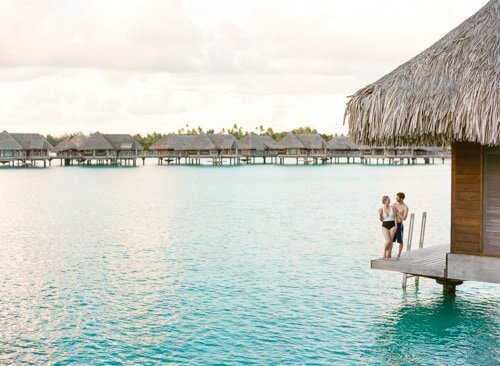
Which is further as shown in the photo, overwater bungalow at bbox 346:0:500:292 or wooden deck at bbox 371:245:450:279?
wooden deck at bbox 371:245:450:279

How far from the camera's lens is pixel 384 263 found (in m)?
10.6

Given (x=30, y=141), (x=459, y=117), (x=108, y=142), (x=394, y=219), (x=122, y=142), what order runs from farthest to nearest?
(x=122, y=142) → (x=108, y=142) → (x=30, y=141) → (x=394, y=219) → (x=459, y=117)

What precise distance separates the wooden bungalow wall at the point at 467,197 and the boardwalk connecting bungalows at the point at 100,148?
7474 centimetres

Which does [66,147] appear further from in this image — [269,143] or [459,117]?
[459,117]

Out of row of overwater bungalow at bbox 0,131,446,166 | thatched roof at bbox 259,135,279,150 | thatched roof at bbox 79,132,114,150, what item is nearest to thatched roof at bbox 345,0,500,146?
row of overwater bungalow at bbox 0,131,446,166

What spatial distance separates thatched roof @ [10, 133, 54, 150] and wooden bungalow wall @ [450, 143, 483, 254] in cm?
7125

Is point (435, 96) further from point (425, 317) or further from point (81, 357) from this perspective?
point (81, 357)

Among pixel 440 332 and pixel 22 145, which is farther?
pixel 22 145

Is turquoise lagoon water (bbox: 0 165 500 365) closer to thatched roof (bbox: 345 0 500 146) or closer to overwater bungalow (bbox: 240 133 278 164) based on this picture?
thatched roof (bbox: 345 0 500 146)

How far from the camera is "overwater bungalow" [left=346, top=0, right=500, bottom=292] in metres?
8.85

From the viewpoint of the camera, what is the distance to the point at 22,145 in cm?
7494

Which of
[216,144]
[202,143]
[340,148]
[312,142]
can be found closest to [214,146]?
[216,144]

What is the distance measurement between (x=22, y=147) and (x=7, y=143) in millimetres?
1828

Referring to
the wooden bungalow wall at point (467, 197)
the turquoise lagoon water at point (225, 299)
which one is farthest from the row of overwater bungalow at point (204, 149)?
the wooden bungalow wall at point (467, 197)
